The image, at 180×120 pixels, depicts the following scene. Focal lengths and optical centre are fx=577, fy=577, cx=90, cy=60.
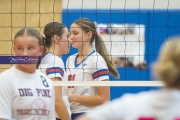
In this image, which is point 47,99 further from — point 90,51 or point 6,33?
point 6,33

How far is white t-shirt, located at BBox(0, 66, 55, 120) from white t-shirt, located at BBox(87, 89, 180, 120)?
1207mm

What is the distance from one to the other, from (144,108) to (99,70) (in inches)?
88.5

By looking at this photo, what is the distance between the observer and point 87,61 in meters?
4.31

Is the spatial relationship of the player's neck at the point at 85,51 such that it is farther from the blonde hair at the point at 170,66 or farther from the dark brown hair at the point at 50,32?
the blonde hair at the point at 170,66

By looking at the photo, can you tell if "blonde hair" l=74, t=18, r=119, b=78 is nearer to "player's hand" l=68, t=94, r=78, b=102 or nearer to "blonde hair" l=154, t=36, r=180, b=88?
"player's hand" l=68, t=94, r=78, b=102

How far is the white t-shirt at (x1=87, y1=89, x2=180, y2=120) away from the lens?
6.58ft

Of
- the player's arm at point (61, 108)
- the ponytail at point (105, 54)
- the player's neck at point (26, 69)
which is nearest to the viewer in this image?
the player's neck at point (26, 69)

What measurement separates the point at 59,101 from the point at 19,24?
12.7 ft

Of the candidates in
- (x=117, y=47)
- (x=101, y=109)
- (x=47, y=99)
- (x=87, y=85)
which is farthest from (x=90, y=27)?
(x=117, y=47)

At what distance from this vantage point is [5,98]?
3.17m

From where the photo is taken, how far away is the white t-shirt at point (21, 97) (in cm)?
317

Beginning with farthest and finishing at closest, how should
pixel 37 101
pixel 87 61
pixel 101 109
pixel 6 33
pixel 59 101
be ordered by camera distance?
pixel 6 33, pixel 87 61, pixel 59 101, pixel 37 101, pixel 101 109

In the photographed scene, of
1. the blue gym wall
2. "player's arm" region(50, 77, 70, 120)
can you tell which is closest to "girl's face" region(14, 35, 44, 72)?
"player's arm" region(50, 77, 70, 120)

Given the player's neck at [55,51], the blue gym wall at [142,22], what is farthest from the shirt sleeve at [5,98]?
the blue gym wall at [142,22]
